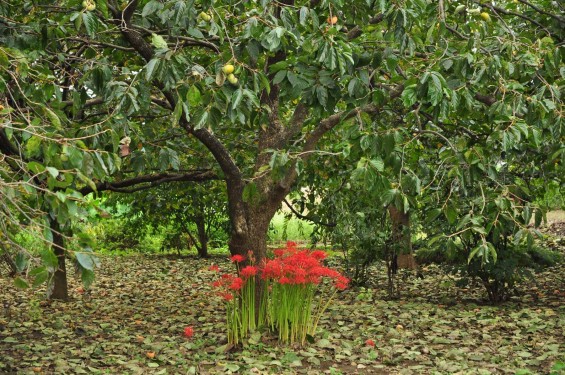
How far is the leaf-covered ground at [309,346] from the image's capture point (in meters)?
5.71

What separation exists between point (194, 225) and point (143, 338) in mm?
7567

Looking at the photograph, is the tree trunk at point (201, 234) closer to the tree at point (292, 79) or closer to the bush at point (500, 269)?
the bush at point (500, 269)

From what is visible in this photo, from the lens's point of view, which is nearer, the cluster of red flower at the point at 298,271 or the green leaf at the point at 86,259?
the green leaf at the point at 86,259

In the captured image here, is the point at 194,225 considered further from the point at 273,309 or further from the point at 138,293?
the point at 273,309

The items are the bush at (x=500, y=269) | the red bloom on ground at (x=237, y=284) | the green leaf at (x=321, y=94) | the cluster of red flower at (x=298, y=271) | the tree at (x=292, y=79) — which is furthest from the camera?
the bush at (x=500, y=269)

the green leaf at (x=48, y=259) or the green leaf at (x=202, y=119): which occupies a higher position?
the green leaf at (x=202, y=119)

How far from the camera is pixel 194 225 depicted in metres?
14.2

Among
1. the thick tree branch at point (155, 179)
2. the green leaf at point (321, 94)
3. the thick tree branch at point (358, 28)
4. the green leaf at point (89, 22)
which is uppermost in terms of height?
the thick tree branch at point (358, 28)

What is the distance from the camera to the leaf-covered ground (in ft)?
18.7

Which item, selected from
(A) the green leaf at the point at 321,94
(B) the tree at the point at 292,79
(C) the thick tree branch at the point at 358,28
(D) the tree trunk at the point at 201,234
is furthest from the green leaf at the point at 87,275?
(D) the tree trunk at the point at 201,234

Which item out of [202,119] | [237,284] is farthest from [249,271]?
[202,119]

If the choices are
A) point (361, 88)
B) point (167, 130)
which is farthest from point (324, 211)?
point (361, 88)

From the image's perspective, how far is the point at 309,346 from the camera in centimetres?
625

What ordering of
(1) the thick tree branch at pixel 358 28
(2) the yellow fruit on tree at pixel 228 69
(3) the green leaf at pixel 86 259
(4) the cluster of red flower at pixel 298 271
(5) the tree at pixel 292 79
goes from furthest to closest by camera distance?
1. (1) the thick tree branch at pixel 358 28
2. (4) the cluster of red flower at pixel 298 271
3. (5) the tree at pixel 292 79
4. (2) the yellow fruit on tree at pixel 228 69
5. (3) the green leaf at pixel 86 259
